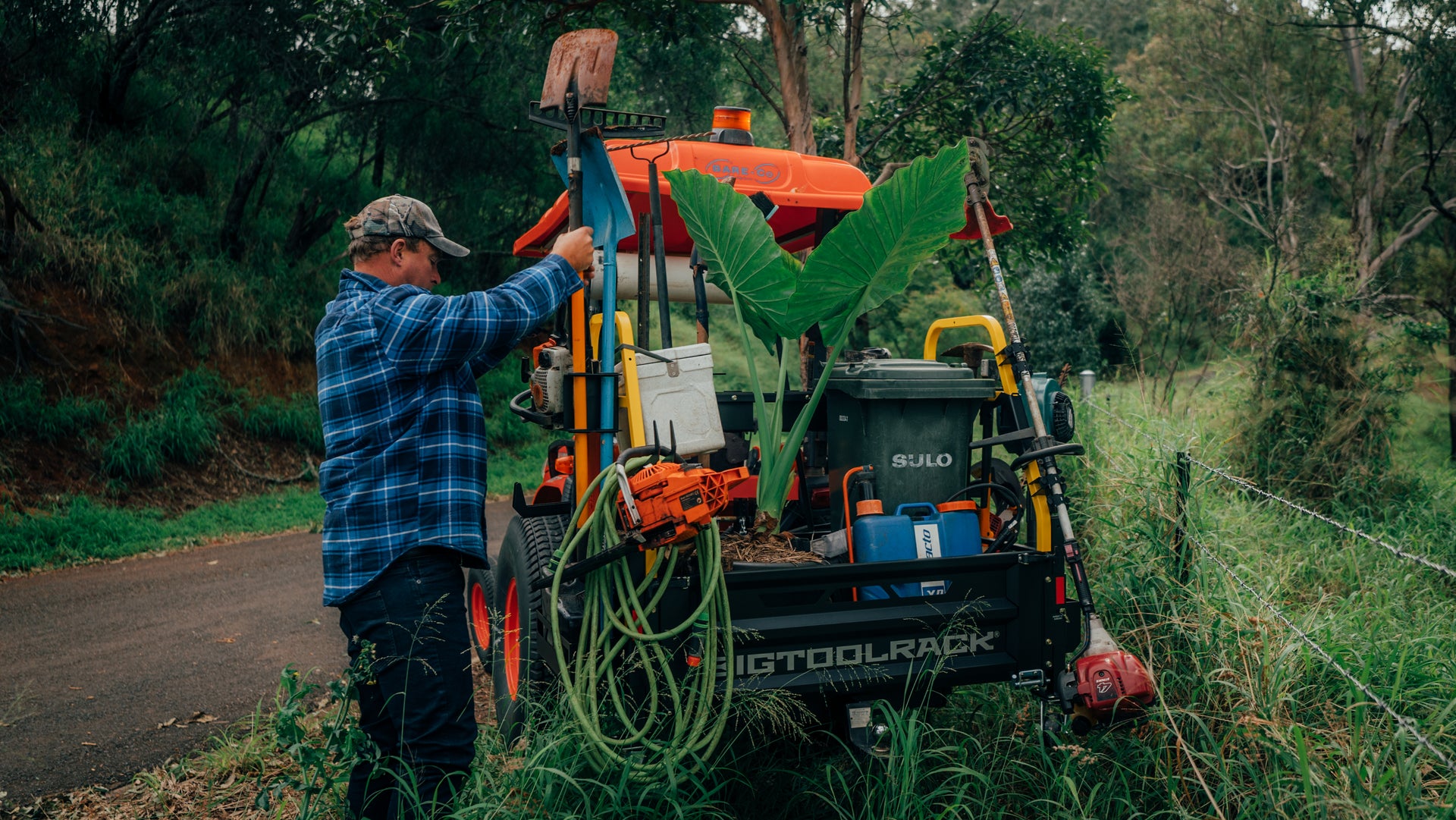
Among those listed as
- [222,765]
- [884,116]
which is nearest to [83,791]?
[222,765]

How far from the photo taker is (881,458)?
3.64 meters

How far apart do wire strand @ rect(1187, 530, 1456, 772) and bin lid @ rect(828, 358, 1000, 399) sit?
119 cm

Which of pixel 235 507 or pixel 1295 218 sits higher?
pixel 1295 218

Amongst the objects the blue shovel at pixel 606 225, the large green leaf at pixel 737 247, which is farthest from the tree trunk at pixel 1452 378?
the blue shovel at pixel 606 225

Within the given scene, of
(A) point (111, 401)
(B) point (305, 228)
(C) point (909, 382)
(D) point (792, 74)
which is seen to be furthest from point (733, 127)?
(B) point (305, 228)

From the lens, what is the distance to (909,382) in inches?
142

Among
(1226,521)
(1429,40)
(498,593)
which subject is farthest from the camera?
(1429,40)

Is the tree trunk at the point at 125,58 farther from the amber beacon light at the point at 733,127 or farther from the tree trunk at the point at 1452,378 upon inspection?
the tree trunk at the point at 1452,378

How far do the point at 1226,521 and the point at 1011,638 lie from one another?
10.4ft

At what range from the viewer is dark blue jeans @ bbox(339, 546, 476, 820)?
273 cm

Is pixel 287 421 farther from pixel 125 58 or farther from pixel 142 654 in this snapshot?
pixel 142 654

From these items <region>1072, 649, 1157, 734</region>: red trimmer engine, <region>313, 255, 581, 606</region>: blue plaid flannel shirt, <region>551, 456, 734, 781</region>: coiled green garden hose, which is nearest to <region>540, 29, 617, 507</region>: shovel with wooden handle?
<region>551, 456, 734, 781</region>: coiled green garden hose

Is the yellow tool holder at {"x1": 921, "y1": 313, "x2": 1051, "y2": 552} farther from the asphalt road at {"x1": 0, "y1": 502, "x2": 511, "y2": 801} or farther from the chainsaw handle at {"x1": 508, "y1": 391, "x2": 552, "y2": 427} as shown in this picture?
the asphalt road at {"x1": 0, "y1": 502, "x2": 511, "y2": 801}

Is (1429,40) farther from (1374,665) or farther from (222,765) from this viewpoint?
(222,765)
